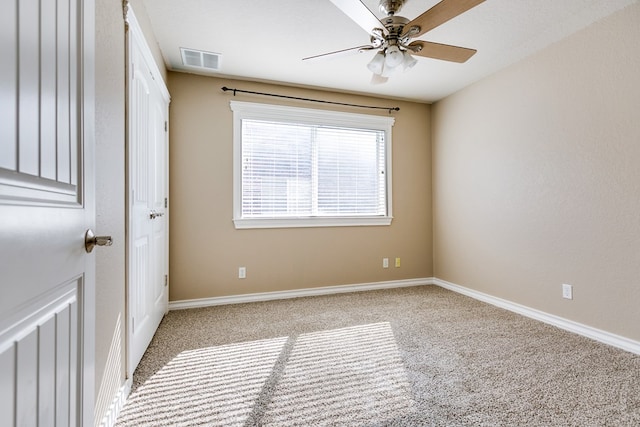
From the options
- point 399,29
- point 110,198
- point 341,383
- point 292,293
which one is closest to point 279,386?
point 341,383

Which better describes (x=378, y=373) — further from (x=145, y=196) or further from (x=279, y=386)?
(x=145, y=196)

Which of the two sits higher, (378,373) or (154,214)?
(154,214)

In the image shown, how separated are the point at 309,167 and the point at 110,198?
2425 millimetres

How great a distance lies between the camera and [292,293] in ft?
11.9

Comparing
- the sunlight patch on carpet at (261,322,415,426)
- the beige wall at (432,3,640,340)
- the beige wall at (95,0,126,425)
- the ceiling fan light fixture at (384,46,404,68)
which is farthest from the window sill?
the ceiling fan light fixture at (384,46,404,68)

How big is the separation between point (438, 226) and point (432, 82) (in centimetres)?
177

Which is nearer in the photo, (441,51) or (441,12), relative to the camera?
(441,12)

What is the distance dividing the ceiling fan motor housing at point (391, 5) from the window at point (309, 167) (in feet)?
5.89

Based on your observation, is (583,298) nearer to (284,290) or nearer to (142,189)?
(284,290)

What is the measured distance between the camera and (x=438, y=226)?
13.7 feet

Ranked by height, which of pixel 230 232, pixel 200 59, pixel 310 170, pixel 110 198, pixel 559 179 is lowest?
pixel 230 232

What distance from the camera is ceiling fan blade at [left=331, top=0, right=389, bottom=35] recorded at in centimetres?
167

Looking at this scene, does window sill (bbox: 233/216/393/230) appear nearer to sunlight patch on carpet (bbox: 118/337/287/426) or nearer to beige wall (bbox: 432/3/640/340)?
beige wall (bbox: 432/3/640/340)

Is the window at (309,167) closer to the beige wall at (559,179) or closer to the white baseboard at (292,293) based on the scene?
the white baseboard at (292,293)
